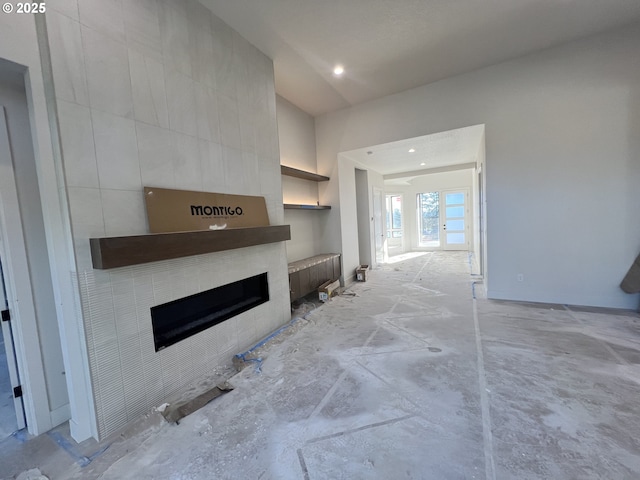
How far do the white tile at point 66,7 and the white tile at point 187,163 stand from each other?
90 cm

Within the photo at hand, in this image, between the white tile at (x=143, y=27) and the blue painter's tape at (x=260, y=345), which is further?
the blue painter's tape at (x=260, y=345)

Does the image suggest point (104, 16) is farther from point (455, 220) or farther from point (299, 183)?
point (455, 220)

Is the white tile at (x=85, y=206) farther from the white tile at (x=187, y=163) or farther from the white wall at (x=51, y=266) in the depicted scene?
the white tile at (x=187, y=163)

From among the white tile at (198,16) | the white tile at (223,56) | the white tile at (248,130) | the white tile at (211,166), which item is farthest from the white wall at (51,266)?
the white tile at (248,130)

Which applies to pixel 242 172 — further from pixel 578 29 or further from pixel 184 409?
pixel 578 29

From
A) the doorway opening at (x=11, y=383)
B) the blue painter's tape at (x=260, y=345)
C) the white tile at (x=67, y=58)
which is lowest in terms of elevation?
the blue painter's tape at (x=260, y=345)

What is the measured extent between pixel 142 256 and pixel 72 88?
1.18m

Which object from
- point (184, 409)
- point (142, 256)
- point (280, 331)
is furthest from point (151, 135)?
point (280, 331)

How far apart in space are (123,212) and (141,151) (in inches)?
20.4

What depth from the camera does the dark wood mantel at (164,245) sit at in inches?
68.3

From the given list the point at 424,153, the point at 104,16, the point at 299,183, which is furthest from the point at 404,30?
the point at 424,153

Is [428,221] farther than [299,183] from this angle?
Yes

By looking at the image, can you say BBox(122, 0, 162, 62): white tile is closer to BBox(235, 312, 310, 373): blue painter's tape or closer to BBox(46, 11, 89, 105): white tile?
BBox(46, 11, 89, 105): white tile

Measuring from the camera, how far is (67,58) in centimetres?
171
